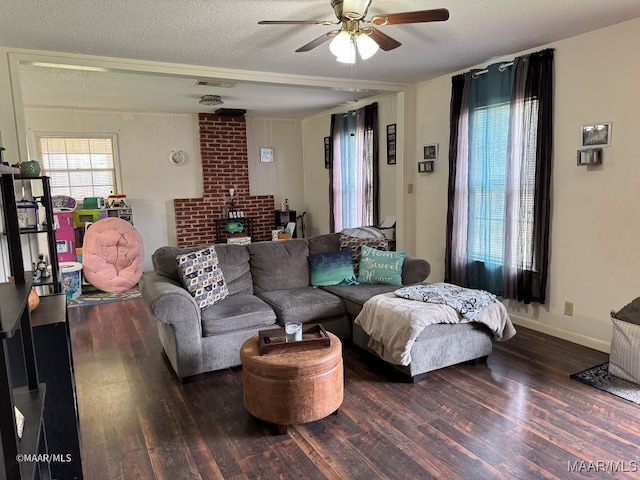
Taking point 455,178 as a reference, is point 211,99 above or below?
above

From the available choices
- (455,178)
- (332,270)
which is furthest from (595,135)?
(332,270)

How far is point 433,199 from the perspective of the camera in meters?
4.79

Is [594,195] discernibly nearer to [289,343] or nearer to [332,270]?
[332,270]

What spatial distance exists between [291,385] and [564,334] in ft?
8.23

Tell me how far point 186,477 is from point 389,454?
0.96 m

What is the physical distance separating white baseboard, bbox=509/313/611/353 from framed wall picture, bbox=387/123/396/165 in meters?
2.34

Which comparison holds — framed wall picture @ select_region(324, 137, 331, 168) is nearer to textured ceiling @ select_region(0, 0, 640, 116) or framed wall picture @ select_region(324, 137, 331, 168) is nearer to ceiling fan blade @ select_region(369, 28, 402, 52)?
textured ceiling @ select_region(0, 0, 640, 116)

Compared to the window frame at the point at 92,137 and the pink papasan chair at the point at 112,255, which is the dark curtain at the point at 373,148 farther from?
the window frame at the point at 92,137

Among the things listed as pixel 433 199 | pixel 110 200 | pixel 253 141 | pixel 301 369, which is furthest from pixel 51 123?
pixel 301 369

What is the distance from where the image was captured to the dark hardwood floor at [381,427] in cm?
204

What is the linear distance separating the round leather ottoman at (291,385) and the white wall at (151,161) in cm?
494

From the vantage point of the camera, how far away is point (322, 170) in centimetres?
724

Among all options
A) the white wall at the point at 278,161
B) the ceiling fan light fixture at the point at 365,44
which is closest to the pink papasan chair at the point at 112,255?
the white wall at the point at 278,161
